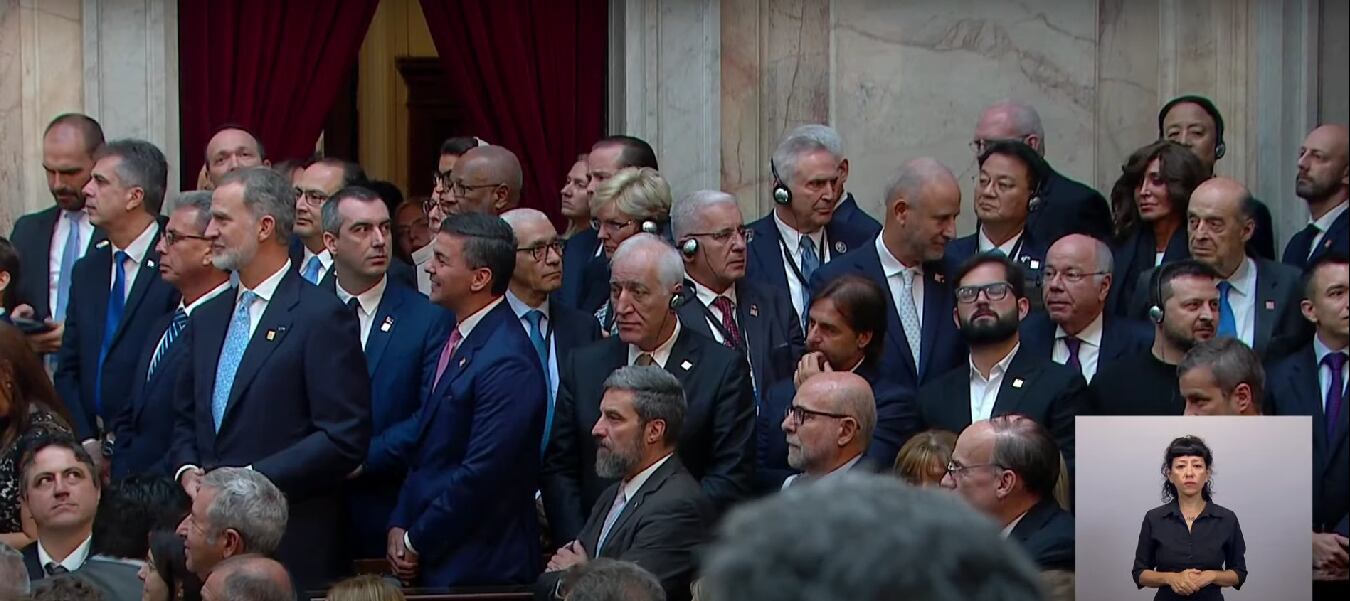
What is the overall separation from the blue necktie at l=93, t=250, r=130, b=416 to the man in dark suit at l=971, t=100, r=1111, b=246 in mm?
3368

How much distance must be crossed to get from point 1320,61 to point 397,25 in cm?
606

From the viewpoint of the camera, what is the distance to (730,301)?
856 centimetres

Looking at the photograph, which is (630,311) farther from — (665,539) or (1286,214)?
(1286,214)

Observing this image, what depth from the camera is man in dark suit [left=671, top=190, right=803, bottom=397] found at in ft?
27.8

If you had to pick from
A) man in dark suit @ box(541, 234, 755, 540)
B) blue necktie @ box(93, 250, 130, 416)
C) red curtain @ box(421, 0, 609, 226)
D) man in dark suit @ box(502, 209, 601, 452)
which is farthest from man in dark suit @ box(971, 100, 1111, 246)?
blue necktie @ box(93, 250, 130, 416)

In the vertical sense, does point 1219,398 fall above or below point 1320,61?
below

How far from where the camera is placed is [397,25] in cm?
1445

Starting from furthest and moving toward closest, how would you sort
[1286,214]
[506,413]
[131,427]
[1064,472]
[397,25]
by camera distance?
[397,25] → [1286,214] → [131,427] → [506,413] → [1064,472]

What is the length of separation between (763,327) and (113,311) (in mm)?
2540

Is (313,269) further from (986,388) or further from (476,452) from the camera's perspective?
(986,388)

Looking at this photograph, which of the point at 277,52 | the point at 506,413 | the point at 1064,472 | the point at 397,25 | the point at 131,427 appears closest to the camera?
the point at 1064,472

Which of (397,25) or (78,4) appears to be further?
(397,25)

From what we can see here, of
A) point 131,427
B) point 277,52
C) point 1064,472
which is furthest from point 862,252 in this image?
point 277,52

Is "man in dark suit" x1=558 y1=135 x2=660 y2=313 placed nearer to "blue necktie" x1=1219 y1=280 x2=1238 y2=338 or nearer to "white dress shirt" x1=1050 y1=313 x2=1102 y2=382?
"white dress shirt" x1=1050 y1=313 x2=1102 y2=382
